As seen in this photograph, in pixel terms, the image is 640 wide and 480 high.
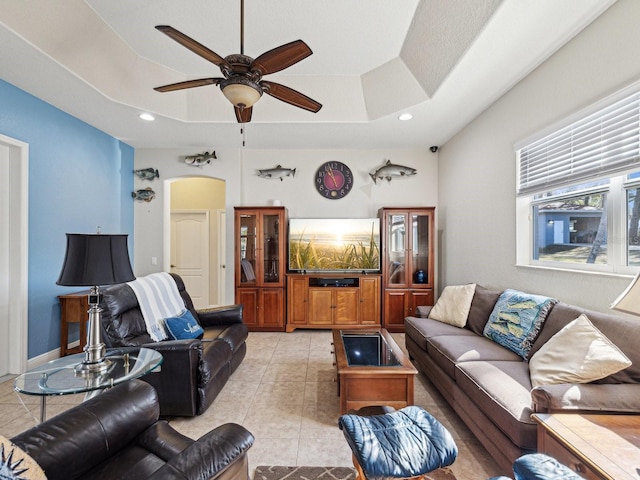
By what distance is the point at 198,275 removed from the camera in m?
5.91

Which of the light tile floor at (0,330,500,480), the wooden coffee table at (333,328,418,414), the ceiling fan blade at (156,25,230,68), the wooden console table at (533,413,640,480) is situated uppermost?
the ceiling fan blade at (156,25,230,68)

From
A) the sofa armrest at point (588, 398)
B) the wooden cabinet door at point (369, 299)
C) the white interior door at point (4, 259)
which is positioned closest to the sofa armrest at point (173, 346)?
the white interior door at point (4, 259)

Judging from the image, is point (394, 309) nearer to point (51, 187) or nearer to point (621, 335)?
point (621, 335)

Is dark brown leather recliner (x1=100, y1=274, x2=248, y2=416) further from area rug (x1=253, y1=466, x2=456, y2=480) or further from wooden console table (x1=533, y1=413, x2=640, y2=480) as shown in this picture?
wooden console table (x1=533, y1=413, x2=640, y2=480)

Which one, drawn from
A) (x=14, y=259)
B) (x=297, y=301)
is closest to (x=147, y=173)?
(x=14, y=259)

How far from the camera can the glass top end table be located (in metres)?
1.58

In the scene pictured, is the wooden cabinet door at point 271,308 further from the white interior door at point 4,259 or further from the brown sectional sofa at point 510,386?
the white interior door at point 4,259

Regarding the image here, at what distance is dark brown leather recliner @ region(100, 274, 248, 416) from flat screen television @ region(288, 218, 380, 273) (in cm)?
216

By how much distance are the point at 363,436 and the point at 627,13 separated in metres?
2.86

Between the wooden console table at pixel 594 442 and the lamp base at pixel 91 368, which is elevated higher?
the lamp base at pixel 91 368

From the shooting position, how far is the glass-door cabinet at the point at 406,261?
4457 mm

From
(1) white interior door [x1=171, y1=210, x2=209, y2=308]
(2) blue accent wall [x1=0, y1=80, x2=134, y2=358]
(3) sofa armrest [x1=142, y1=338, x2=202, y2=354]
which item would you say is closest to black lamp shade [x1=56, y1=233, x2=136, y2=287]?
(3) sofa armrest [x1=142, y1=338, x2=202, y2=354]

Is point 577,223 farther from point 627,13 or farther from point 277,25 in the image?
point 277,25

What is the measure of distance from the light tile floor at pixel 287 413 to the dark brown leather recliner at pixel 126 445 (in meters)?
0.75
